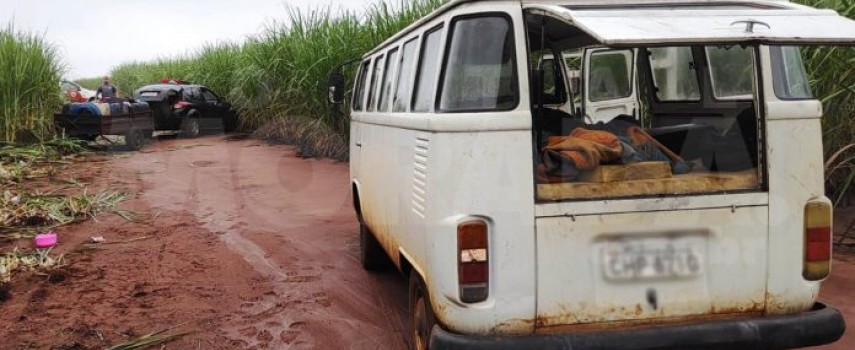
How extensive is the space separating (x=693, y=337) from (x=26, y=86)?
13.6m

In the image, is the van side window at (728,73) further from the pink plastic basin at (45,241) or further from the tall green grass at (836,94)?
the pink plastic basin at (45,241)

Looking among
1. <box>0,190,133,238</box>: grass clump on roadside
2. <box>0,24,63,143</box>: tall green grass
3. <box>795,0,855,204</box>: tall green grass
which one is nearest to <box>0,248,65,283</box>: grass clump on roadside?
<box>0,190,133,238</box>: grass clump on roadside

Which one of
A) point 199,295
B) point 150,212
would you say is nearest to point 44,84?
point 150,212

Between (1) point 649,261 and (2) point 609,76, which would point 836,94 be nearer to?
(2) point 609,76

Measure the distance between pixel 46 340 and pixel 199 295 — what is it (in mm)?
1036

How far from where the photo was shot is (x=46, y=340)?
371 cm

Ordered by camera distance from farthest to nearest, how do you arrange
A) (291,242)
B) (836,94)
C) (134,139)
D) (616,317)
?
(134,139)
(291,242)
(836,94)
(616,317)

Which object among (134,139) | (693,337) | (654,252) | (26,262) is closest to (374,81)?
(654,252)

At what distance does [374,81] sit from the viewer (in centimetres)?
460

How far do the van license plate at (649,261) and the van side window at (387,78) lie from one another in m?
1.71

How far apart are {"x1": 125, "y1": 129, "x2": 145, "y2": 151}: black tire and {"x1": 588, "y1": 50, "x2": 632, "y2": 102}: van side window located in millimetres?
11852

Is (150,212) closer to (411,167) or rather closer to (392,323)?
(392,323)

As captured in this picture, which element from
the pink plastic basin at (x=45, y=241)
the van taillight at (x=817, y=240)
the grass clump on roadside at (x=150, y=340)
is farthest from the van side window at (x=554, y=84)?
the pink plastic basin at (x=45, y=241)

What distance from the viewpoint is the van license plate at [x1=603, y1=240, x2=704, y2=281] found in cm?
254
